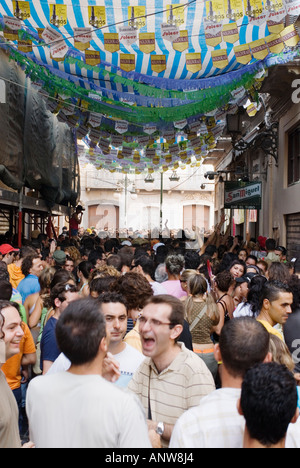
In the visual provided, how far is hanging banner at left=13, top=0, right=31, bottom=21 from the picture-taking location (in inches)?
320

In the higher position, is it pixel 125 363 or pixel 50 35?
pixel 50 35

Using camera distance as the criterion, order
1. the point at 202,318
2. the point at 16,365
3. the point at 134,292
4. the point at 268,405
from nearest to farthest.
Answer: the point at 268,405 < the point at 16,365 < the point at 134,292 < the point at 202,318

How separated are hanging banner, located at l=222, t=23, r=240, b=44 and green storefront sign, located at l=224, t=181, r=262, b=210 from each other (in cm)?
669

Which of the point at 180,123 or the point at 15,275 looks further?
the point at 180,123

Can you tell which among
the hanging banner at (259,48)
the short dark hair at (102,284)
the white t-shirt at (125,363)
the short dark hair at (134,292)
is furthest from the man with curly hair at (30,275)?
the hanging banner at (259,48)

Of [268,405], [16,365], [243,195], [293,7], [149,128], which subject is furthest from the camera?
[243,195]

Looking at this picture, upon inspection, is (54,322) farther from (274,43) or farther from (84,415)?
(274,43)

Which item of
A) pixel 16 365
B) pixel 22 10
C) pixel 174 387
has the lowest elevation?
pixel 16 365

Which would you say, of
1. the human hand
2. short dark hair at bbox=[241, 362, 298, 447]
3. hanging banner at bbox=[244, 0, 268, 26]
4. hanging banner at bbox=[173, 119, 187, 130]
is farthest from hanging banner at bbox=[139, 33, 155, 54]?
short dark hair at bbox=[241, 362, 298, 447]

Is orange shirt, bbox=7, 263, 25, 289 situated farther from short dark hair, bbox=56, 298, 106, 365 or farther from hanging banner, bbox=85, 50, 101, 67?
short dark hair, bbox=56, 298, 106, 365

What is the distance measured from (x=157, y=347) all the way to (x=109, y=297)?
89 cm

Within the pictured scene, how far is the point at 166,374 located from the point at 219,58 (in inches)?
275

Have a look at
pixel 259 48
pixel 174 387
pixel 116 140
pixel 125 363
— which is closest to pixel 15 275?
pixel 125 363

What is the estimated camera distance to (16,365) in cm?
467
